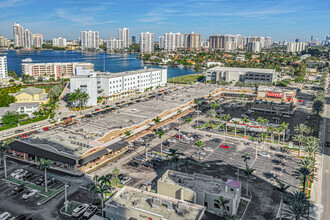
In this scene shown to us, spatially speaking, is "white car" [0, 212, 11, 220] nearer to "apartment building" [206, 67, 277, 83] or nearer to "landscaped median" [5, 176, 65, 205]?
"landscaped median" [5, 176, 65, 205]

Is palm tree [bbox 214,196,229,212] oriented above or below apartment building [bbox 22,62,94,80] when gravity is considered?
below

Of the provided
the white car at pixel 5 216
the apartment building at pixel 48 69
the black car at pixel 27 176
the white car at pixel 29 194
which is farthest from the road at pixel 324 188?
the apartment building at pixel 48 69

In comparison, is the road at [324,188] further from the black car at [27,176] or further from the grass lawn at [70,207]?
the black car at [27,176]

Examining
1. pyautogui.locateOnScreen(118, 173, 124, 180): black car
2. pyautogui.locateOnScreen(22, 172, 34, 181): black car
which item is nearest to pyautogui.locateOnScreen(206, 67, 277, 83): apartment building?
pyautogui.locateOnScreen(118, 173, 124, 180): black car

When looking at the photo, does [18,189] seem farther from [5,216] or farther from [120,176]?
[120,176]

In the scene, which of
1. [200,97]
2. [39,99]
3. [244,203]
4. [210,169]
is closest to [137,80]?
[200,97]

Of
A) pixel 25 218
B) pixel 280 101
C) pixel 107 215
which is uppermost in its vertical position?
pixel 280 101

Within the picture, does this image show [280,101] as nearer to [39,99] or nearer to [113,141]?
[113,141]
